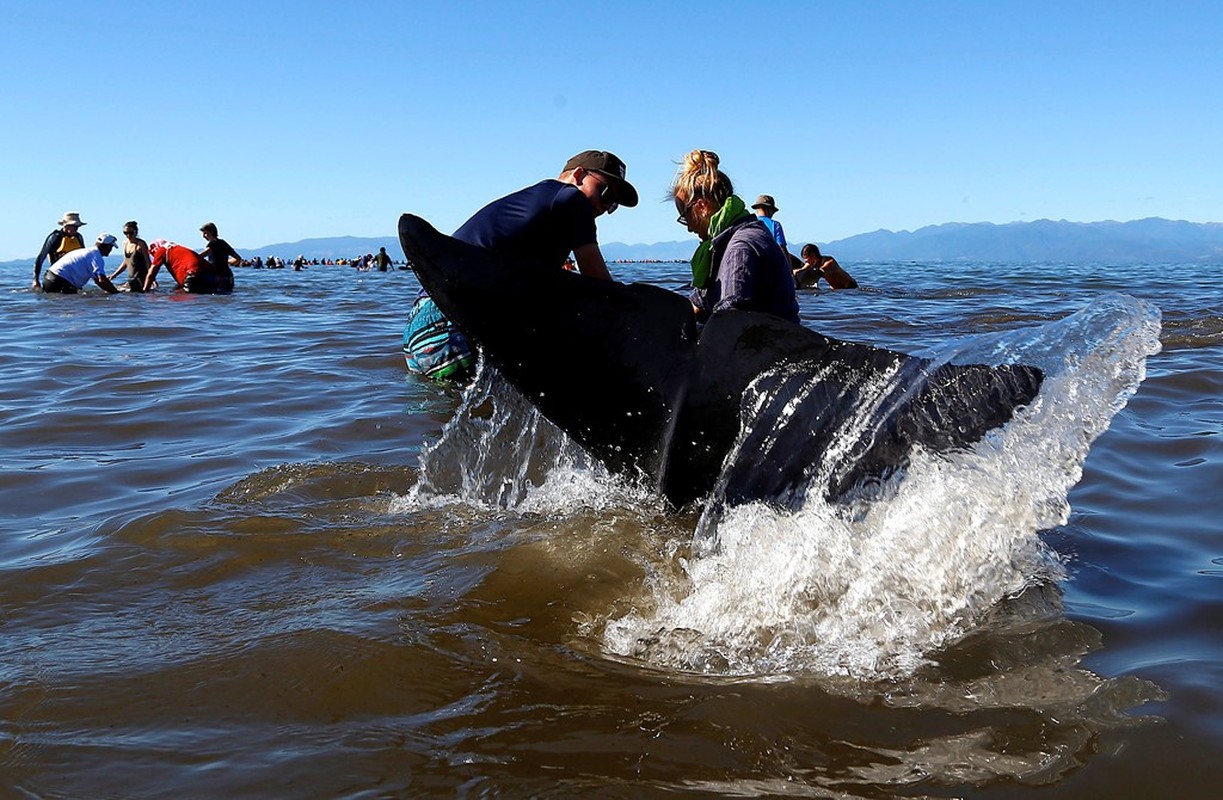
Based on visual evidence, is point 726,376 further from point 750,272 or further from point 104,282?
point 104,282

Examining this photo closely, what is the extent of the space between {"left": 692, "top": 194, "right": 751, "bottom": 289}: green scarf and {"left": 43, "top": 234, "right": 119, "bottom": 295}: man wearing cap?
1694 centimetres

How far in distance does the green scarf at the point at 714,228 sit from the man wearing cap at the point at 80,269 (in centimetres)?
1694

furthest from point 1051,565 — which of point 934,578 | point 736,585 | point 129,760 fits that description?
point 129,760

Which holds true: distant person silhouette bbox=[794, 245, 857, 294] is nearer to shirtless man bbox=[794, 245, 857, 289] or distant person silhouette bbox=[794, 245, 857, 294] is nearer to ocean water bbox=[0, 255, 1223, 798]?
shirtless man bbox=[794, 245, 857, 289]

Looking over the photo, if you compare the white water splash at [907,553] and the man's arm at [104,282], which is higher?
the man's arm at [104,282]

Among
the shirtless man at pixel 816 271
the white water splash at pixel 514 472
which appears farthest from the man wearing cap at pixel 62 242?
the white water splash at pixel 514 472

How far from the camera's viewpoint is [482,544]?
4363 mm

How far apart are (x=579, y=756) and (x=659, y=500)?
5.75ft

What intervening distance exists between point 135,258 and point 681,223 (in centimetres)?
1781

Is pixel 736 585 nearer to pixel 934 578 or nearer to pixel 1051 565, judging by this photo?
pixel 934 578

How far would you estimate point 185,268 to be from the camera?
19875mm

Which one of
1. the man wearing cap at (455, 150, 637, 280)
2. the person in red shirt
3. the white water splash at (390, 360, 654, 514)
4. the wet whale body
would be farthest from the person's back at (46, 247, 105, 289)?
the wet whale body

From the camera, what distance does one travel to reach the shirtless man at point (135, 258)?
2028cm

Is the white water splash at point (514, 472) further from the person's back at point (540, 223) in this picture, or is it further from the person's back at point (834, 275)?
the person's back at point (834, 275)
